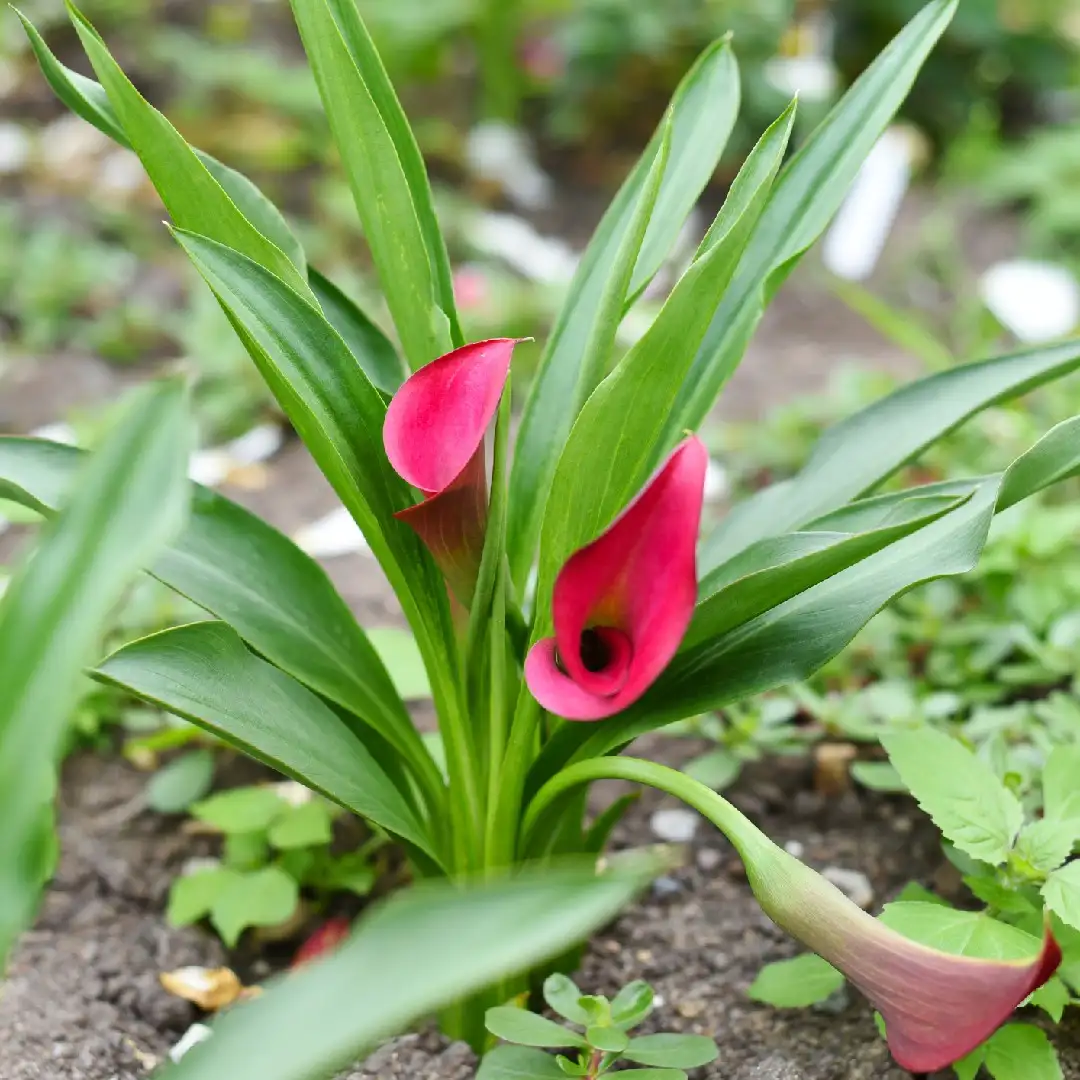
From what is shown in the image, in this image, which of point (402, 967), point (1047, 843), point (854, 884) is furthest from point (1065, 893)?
point (402, 967)

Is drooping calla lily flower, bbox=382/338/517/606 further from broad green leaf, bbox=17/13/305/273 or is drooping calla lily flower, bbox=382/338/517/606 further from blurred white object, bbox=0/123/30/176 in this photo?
blurred white object, bbox=0/123/30/176

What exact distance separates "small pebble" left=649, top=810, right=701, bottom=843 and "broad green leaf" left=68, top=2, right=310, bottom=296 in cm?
69

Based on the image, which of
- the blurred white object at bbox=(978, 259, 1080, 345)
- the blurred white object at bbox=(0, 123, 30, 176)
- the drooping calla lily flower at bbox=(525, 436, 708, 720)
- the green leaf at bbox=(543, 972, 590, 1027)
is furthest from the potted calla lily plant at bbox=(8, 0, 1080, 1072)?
the blurred white object at bbox=(0, 123, 30, 176)

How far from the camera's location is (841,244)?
9.28 feet

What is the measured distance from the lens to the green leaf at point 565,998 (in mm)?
822

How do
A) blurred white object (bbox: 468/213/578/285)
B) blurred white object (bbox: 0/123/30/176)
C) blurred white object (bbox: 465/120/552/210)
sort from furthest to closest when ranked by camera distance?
blurred white object (bbox: 465/120/552/210), blurred white object (bbox: 0/123/30/176), blurred white object (bbox: 468/213/578/285)

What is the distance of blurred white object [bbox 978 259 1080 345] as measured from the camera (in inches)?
78.7

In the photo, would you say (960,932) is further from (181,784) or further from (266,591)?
(181,784)

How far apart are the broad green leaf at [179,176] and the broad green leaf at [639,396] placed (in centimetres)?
24

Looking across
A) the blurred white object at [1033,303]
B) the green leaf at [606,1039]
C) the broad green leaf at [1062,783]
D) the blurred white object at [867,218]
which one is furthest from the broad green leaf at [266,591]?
the blurred white object at [867,218]

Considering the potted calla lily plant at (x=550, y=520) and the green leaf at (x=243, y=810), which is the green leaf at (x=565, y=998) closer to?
the potted calla lily plant at (x=550, y=520)

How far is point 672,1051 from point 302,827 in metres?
0.44

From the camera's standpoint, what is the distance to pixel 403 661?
1.21 meters

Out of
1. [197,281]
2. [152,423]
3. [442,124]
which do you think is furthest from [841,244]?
[152,423]
